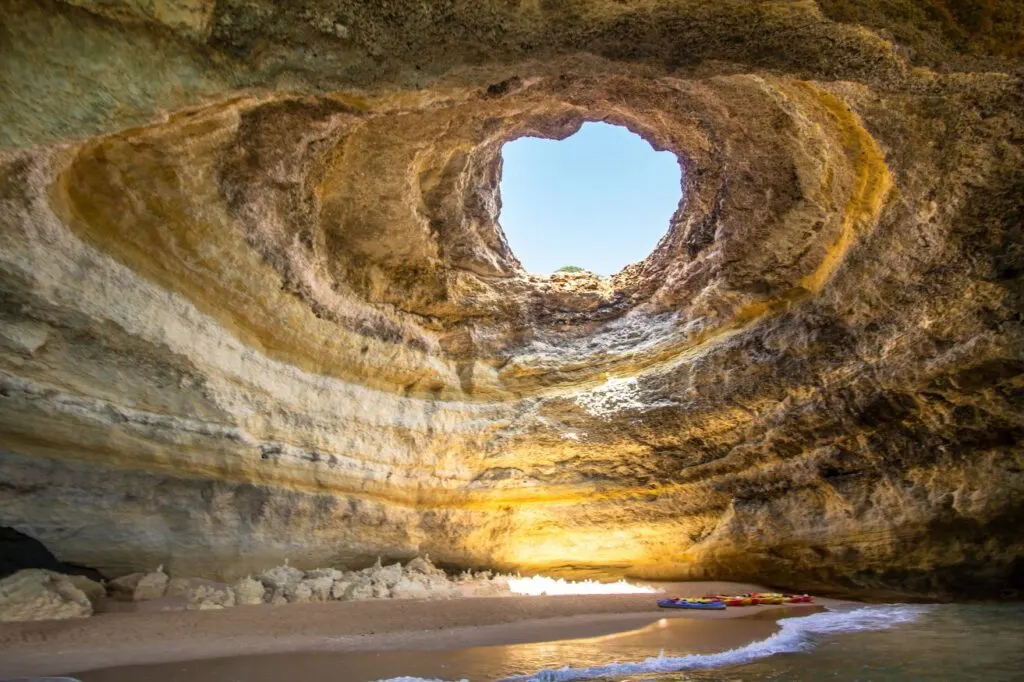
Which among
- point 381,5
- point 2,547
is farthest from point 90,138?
point 2,547

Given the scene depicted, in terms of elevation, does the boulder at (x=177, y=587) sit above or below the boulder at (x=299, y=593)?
above


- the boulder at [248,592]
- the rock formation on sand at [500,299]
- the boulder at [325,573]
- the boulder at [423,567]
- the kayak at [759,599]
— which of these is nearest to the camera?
the rock formation on sand at [500,299]

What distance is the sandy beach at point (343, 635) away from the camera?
354cm

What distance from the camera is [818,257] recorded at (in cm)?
600

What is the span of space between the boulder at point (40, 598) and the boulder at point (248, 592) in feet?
3.34

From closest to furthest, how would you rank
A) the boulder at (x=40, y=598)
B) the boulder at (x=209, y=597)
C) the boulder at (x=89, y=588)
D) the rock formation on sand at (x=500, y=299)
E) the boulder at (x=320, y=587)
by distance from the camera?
the rock formation on sand at (x=500, y=299) → the boulder at (x=40, y=598) → the boulder at (x=89, y=588) → the boulder at (x=209, y=597) → the boulder at (x=320, y=587)

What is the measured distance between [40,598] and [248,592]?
4.55 feet

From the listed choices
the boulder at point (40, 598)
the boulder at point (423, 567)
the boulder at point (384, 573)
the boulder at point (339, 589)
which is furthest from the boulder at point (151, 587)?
the boulder at point (423, 567)

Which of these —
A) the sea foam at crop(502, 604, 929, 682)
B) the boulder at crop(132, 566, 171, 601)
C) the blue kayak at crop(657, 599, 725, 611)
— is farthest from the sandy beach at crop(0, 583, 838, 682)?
the boulder at crop(132, 566, 171, 601)

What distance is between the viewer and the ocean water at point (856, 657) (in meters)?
3.24

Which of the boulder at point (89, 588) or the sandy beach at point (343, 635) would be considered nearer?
the sandy beach at point (343, 635)

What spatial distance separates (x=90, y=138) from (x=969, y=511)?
703 cm

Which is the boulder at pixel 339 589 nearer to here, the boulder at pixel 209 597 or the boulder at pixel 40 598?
the boulder at pixel 209 597

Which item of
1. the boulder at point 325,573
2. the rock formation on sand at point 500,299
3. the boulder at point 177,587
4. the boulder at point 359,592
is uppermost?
the rock formation on sand at point 500,299
